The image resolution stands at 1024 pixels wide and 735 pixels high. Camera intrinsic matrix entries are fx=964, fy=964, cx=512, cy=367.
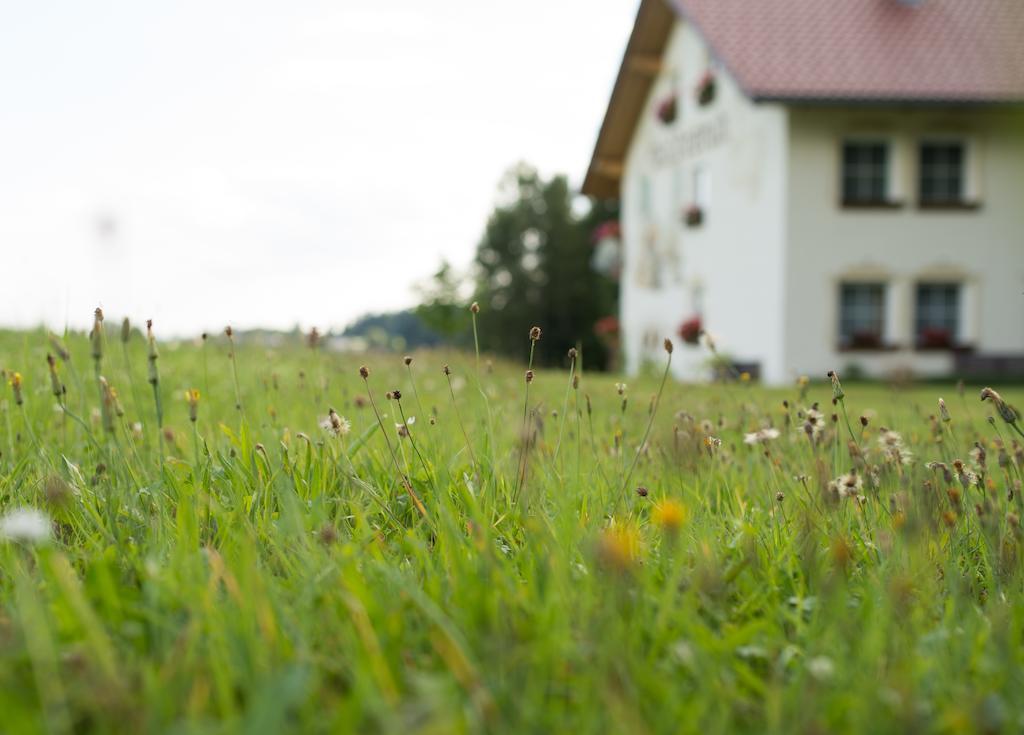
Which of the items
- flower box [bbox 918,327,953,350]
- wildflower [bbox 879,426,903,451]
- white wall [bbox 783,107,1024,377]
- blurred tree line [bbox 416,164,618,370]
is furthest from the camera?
blurred tree line [bbox 416,164,618,370]

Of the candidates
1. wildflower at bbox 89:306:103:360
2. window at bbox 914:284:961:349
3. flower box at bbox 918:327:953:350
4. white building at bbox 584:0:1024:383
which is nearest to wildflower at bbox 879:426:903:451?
wildflower at bbox 89:306:103:360

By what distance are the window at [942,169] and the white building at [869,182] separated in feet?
0.08

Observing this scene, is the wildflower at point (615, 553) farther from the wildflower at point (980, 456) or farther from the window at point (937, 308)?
the window at point (937, 308)

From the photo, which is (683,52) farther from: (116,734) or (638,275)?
(116,734)

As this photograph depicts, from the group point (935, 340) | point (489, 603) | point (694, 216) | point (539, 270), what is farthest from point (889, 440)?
point (539, 270)

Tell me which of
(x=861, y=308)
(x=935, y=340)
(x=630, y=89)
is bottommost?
(x=935, y=340)

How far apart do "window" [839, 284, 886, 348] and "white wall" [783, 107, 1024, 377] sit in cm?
23

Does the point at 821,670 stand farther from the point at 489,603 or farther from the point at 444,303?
the point at 444,303

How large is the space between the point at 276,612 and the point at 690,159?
19304 mm

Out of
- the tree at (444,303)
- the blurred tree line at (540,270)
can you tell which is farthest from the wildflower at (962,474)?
the tree at (444,303)

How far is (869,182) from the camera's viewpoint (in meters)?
17.5

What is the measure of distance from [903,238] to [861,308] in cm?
143

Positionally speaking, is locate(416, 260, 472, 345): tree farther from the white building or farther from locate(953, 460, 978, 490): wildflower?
locate(953, 460, 978, 490): wildflower

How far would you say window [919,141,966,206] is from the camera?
17547mm
